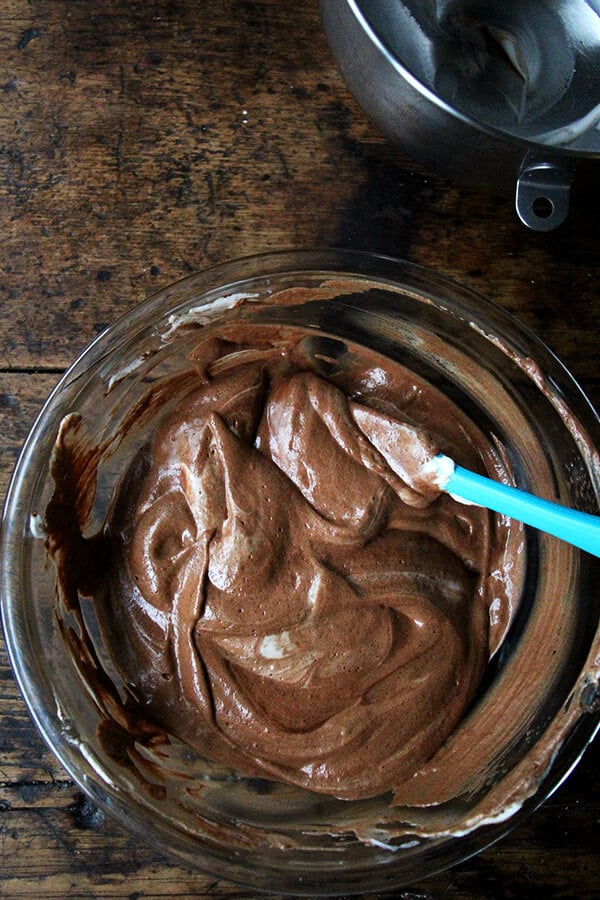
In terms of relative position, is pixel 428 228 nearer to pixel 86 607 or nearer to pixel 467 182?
pixel 467 182

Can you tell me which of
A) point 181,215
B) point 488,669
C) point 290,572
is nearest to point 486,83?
point 181,215

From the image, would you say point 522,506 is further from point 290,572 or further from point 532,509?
point 290,572

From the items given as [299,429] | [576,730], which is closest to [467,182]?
[299,429]

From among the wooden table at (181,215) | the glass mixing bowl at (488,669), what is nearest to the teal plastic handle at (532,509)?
the glass mixing bowl at (488,669)

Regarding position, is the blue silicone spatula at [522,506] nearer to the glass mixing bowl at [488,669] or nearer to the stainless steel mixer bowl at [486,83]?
the glass mixing bowl at [488,669]

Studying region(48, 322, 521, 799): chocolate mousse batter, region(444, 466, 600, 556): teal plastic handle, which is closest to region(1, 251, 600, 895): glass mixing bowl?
region(48, 322, 521, 799): chocolate mousse batter

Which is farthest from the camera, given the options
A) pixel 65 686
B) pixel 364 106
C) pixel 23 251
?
pixel 23 251

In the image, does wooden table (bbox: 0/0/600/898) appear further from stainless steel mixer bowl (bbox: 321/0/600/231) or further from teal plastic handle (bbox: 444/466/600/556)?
teal plastic handle (bbox: 444/466/600/556)
